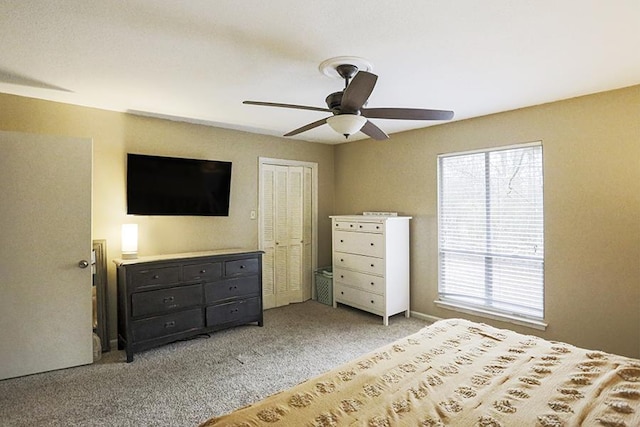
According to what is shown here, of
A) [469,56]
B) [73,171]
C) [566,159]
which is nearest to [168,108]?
[73,171]

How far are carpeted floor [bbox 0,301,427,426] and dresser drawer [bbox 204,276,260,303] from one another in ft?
1.38

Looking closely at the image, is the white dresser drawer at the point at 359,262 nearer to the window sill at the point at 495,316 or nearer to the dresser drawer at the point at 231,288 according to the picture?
the window sill at the point at 495,316

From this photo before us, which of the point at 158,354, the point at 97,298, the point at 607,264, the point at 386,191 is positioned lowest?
the point at 158,354

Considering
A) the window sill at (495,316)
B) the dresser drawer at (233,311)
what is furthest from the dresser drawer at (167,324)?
the window sill at (495,316)

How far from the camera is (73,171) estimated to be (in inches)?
123

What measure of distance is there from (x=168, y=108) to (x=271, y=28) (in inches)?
80.7

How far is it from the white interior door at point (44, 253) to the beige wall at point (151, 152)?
16.5 inches

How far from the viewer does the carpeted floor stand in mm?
2396

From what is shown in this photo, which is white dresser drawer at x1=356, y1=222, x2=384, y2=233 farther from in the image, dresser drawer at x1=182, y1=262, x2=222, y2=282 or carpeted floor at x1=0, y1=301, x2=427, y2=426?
dresser drawer at x1=182, y1=262, x2=222, y2=282

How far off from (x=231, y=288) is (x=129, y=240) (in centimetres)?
117

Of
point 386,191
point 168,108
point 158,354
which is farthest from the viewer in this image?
point 386,191

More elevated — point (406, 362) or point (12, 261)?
point (12, 261)

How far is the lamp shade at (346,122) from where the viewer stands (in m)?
2.28

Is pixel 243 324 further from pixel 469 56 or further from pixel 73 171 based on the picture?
pixel 469 56
